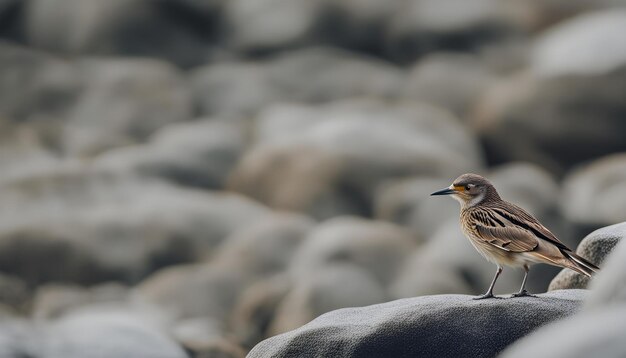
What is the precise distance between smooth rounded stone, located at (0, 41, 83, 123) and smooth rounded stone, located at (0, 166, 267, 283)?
311cm

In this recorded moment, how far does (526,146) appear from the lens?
657 inches

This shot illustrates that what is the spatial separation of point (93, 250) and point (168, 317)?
159cm

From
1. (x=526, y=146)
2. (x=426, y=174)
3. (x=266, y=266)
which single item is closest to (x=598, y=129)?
(x=526, y=146)

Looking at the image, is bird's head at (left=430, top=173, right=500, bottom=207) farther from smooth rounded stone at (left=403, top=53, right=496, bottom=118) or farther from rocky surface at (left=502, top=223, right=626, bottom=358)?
smooth rounded stone at (left=403, top=53, right=496, bottom=118)

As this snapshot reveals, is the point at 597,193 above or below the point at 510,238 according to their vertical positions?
above

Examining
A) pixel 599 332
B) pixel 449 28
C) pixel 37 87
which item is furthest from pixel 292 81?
pixel 599 332

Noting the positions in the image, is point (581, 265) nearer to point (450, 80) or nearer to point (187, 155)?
point (187, 155)

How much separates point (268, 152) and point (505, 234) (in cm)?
991

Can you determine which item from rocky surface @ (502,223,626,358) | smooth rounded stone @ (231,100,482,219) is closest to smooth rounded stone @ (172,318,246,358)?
smooth rounded stone @ (231,100,482,219)

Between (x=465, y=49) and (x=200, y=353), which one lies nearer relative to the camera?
(x=200, y=353)

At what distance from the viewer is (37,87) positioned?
18.4 m

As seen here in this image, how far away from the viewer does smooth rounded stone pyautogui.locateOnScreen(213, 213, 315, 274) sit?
1360 centimetres

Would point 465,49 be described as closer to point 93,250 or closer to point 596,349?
point 93,250

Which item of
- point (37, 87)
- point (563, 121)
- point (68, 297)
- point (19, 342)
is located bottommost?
point (19, 342)
